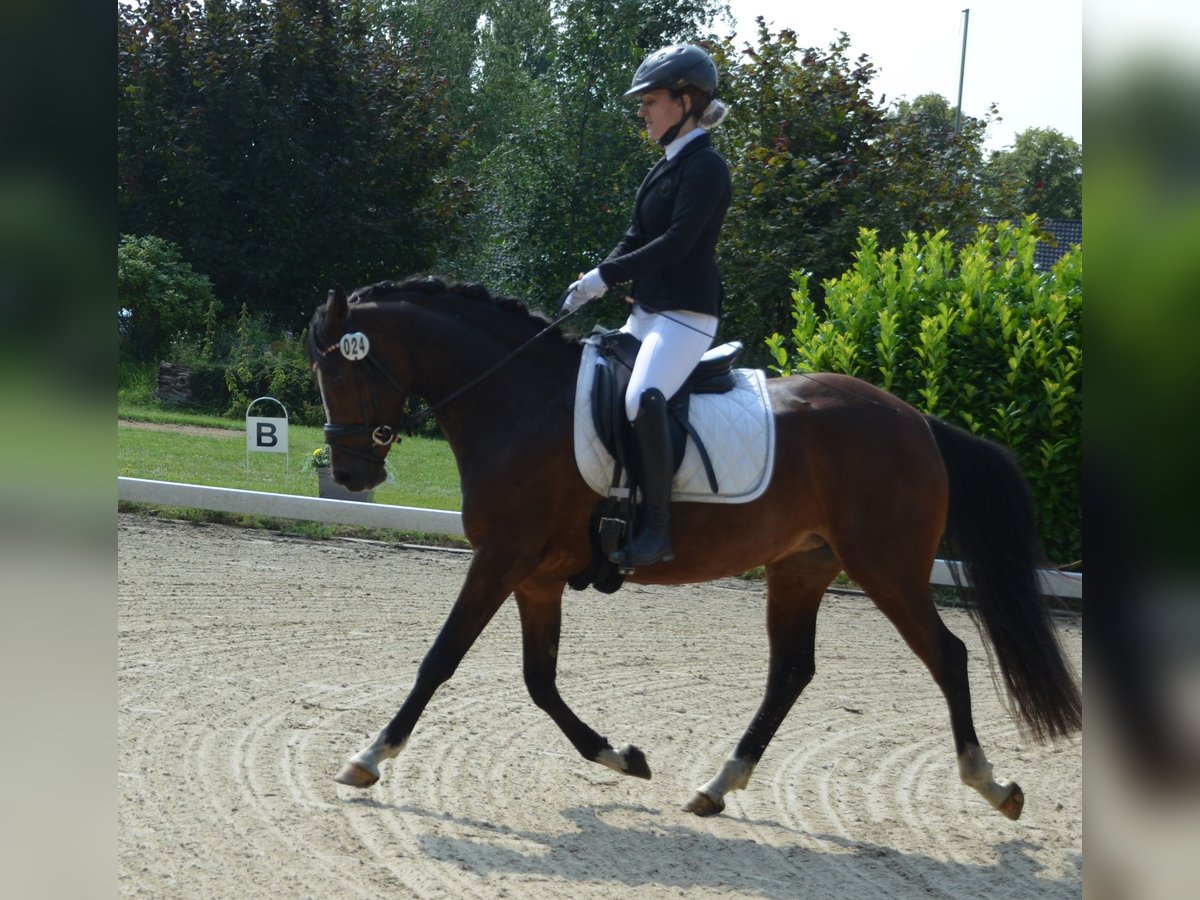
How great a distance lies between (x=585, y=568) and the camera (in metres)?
5.01

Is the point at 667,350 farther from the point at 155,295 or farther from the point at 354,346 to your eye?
the point at 155,295

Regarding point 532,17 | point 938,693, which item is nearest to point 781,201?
point 938,693

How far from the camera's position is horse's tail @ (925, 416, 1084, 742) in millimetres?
4865

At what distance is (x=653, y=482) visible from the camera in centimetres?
475

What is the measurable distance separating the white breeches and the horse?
321 millimetres

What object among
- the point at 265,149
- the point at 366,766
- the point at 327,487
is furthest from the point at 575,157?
the point at 366,766

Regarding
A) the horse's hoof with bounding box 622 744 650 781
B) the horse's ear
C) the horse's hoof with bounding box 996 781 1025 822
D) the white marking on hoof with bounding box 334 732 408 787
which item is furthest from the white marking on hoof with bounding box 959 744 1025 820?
the horse's ear

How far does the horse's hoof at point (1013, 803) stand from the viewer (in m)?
4.71

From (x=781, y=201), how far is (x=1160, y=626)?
14329 millimetres

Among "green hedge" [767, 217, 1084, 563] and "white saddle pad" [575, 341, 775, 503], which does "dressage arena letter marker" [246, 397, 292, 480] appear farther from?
"white saddle pad" [575, 341, 775, 503]

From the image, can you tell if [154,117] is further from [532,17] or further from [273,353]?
[532,17]

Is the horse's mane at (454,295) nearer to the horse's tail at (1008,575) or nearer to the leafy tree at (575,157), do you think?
the horse's tail at (1008,575)

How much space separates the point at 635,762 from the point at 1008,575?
1.76m

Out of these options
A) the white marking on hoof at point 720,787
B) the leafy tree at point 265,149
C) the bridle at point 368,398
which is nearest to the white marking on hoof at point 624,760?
the white marking on hoof at point 720,787
